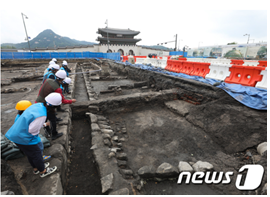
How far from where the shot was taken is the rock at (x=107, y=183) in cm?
202

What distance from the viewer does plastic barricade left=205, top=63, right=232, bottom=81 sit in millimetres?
5180

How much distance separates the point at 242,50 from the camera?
2172 cm

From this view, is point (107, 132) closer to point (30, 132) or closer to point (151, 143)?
point (151, 143)

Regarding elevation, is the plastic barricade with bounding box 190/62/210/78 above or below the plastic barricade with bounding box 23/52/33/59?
below

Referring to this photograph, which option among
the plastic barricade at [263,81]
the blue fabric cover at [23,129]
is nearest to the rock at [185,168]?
the blue fabric cover at [23,129]

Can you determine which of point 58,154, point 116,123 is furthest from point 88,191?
point 116,123

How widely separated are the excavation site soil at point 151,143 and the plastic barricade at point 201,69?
1273 millimetres

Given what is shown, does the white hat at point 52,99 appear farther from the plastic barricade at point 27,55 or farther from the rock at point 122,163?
the plastic barricade at point 27,55

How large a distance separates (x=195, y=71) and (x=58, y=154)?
6779 millimetres

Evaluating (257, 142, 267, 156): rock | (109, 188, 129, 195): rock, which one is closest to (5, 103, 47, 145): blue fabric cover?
(109, 188, 129, 195): rock

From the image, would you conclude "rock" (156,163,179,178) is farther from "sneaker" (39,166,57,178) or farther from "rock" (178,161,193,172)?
"sneaker" (39,166,57,178)

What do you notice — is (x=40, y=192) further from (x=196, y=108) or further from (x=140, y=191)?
(x=196, y=108)

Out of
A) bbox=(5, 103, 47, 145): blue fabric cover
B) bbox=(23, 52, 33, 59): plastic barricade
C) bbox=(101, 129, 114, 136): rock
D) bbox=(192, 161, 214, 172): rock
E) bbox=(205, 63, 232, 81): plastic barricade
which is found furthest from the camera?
bbox=(23, 52, 33, 59): plastic barricade

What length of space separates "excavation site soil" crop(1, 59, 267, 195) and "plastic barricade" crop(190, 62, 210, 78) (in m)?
1.27
